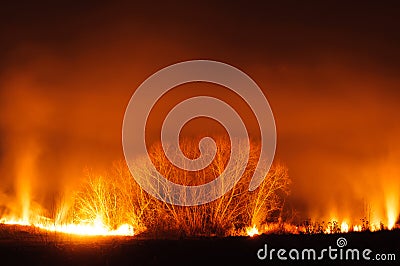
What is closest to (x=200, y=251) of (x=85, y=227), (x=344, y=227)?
(x=344, y=227)

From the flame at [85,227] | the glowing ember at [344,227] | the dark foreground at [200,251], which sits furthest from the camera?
the flame at [85,227]

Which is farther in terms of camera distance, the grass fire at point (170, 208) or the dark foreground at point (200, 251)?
the grass fire at point (170, 208)

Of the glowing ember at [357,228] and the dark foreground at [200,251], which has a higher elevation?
the glowing ember at [357,228]

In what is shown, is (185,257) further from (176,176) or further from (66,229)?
(176,176)

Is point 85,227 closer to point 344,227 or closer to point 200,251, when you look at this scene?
point 200,251

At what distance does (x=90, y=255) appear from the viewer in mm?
18578

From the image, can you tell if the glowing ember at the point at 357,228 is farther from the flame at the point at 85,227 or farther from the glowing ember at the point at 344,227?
the flame at the point at 85,227

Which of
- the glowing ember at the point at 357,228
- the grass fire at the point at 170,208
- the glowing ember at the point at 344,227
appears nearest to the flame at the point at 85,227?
the grass fire at the point at 170,208

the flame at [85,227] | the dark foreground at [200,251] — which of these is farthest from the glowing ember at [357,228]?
the flame at [85,227]

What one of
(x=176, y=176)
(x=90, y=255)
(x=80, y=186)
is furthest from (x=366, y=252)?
(x=80, y=186)

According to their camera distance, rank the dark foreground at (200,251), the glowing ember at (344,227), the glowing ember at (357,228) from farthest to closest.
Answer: the glowing ember at (344,227) → the glowing ember at (357,228) → the dark foreground at (200,251)

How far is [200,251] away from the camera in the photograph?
18938 mm

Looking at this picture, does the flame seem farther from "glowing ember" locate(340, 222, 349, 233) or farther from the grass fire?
"glowing ember" locate(340, 222, 349, 233)

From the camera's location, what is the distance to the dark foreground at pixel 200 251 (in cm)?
1791
